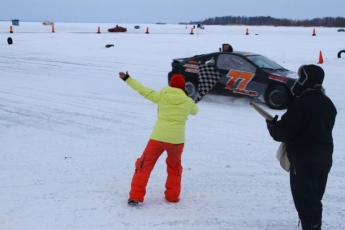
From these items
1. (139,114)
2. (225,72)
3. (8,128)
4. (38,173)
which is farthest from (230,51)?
(38,173)

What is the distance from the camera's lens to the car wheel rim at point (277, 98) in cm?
979

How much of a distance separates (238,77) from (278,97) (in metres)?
1.12

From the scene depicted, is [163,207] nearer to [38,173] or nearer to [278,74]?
[38,173]

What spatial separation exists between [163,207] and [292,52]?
1903cm

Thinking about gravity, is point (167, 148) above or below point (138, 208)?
above

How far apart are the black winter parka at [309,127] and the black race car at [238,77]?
20.6 feet

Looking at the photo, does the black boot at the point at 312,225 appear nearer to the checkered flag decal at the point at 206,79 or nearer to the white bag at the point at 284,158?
the white bag at the point at 284,158

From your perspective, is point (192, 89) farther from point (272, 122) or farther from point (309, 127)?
point (309, 127)

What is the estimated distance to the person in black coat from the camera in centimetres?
349

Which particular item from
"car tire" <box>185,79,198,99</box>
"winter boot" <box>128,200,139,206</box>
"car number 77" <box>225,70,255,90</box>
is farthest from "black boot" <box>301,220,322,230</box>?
"car tire" <box>185,79,198,99</box>

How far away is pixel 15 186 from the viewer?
520cm

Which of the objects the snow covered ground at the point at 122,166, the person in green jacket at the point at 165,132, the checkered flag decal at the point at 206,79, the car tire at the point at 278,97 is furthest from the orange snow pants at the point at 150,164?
the checkered flag decal at the point at 206,79

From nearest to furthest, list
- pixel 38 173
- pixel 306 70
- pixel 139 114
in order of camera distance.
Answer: pixel 306 70 < pixel 38 173 < pixel 139 114

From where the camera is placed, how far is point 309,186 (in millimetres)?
3592
